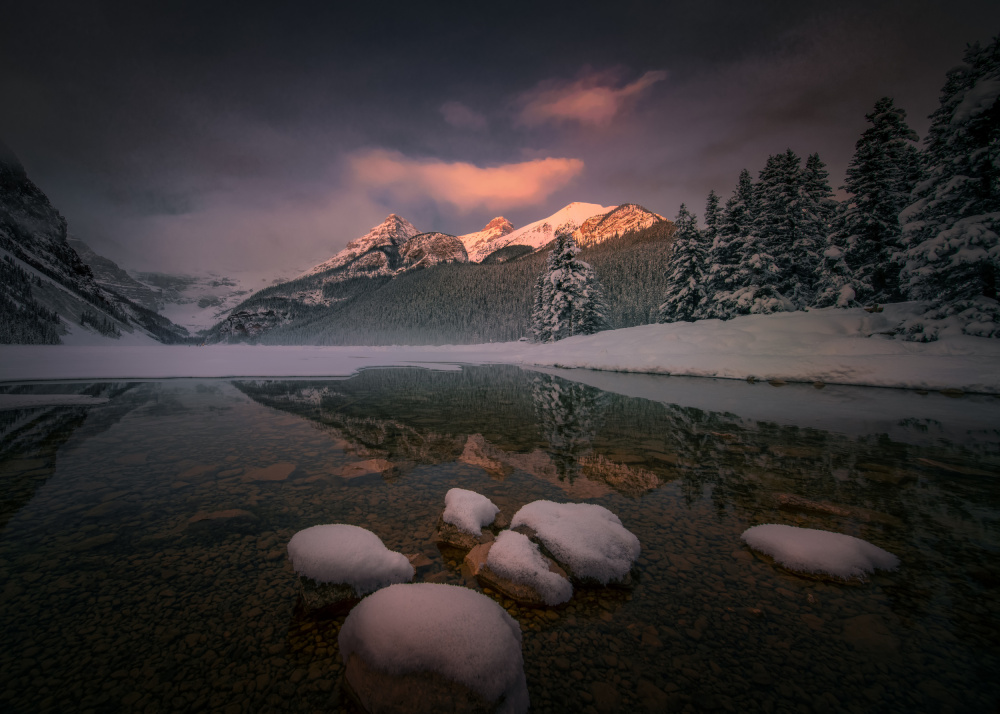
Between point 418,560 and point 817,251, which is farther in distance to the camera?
point 817,251

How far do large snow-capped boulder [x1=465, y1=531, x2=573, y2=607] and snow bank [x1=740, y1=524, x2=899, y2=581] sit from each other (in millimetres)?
2261

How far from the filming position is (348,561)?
321 cm

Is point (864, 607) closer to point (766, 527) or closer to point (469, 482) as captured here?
point (766, 527)

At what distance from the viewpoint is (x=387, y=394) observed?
16.4 m

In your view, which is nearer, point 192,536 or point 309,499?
point 192,536

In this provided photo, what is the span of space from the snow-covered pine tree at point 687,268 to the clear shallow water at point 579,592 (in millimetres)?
28737

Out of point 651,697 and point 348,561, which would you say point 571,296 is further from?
point 651,697

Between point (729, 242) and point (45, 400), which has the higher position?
point (729, 242)

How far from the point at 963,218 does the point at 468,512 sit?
81.5ft

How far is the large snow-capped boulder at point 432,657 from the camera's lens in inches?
82.4

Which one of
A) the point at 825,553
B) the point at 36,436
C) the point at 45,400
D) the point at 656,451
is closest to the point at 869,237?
the point at 656,451

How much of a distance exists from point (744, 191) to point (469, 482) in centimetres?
3681

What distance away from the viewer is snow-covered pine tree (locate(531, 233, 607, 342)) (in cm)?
4044

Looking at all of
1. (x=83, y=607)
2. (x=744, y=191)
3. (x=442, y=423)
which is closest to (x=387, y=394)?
(x=442, y=423)
